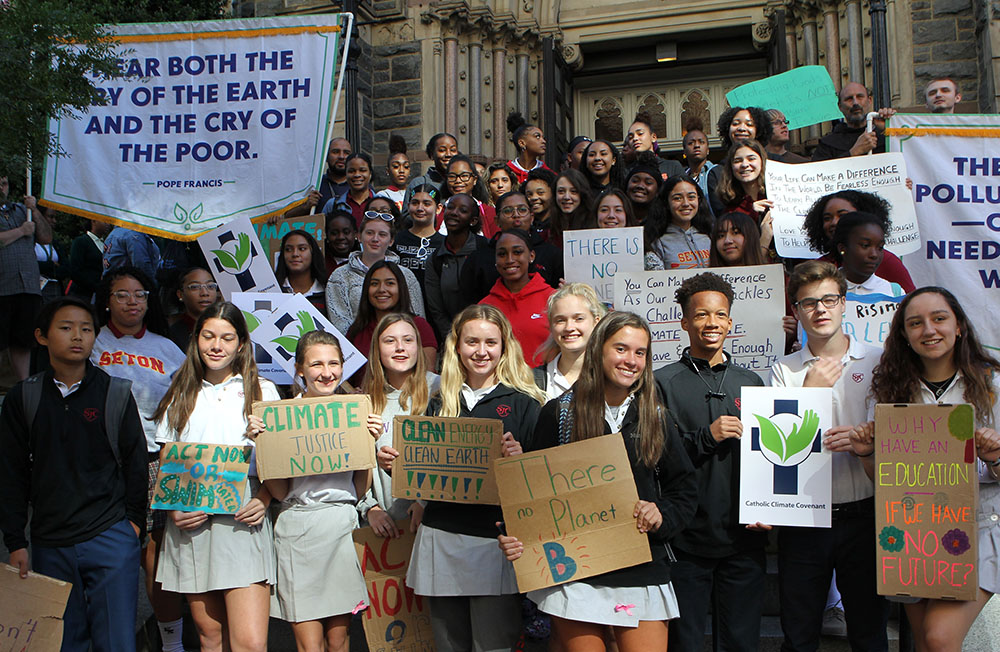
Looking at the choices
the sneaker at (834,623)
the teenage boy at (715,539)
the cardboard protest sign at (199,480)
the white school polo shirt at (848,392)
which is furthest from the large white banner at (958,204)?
the cardboard protest sign at (199,480)

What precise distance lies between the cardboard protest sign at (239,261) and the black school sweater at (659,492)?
2646 millimetres

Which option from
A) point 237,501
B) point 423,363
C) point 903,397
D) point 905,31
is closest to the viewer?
point 903,397

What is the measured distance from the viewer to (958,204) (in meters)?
Result: 5.56

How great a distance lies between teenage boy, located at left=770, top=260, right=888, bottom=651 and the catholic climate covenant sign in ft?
9.38

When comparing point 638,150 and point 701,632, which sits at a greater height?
point 638,150

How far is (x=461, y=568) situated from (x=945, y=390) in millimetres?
2056

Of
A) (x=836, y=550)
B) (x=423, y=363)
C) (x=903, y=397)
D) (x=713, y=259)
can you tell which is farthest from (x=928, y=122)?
(x=423, y=363)

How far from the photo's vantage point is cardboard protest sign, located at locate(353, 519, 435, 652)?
4043 millimetres

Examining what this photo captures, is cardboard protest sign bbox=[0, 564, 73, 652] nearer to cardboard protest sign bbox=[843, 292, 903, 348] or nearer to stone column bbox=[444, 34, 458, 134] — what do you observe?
cardboard protest sign bbox=[843, 292, 903, 348]

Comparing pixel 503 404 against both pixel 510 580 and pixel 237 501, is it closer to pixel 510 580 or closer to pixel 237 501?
pixel 510 580

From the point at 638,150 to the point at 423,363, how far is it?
12.0ft

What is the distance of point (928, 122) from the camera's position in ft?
18.8

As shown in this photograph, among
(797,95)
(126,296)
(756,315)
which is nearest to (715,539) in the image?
(756,315)

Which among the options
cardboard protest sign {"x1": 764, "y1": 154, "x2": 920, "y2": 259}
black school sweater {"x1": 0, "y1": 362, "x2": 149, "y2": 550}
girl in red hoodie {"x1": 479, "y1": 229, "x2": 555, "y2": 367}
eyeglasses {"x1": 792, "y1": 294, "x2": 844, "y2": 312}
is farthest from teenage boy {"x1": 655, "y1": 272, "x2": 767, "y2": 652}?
black school sweater {"x1": 0, "y1": 362, "x2": 149, "y2": 550}
